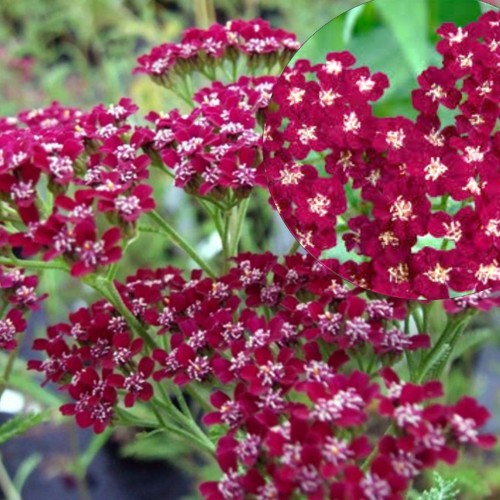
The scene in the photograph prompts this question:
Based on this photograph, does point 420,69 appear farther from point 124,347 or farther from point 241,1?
point 241,1

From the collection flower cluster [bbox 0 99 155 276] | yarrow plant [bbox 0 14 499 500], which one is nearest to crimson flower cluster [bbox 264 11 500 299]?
yarrow plant [bbox 0 14 499 500]

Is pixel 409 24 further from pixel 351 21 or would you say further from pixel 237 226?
pixel 237 226

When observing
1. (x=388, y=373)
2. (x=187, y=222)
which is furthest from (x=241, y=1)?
(x=388, y=373)

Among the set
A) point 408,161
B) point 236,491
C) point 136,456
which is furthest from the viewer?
point 136,456

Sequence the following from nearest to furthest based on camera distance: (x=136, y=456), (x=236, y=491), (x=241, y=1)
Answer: (x=236, y=491)
(x=136, y=456)
(x=241, y=1)

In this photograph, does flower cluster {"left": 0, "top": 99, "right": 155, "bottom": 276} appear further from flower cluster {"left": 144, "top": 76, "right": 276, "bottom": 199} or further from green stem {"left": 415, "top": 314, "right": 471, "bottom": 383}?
green stem {"left": 415, "top": 314, "right": 471, "bottom": 383}
